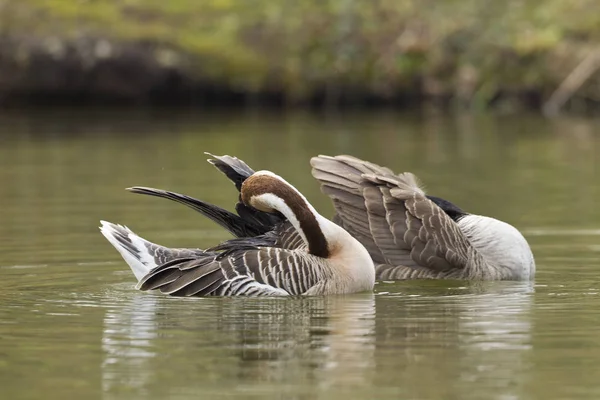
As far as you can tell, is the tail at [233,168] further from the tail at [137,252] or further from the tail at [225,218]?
the tail at [137,252]

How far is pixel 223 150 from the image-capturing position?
2448 centimetres

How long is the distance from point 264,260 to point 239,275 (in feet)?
0.83

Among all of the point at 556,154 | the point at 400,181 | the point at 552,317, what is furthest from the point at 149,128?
the point at 552,317

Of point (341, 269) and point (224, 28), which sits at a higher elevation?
point (224, 28)

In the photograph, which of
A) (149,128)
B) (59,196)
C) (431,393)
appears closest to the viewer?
(431,393)

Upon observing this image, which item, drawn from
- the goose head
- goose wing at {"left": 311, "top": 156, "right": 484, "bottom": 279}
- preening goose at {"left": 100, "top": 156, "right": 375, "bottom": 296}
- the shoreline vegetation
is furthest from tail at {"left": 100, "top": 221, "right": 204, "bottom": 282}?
the shoreline vegetation

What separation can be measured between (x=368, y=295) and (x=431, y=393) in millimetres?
3962

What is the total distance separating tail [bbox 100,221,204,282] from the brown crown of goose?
92cm

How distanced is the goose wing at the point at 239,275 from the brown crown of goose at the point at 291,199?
23cm

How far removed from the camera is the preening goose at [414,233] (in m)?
12.6

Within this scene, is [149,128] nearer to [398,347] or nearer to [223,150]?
[223,150]

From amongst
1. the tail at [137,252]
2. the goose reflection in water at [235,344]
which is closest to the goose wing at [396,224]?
the goose reflection in water at [235,344]

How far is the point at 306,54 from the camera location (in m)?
36.2

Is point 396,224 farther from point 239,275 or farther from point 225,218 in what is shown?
point 239,275
